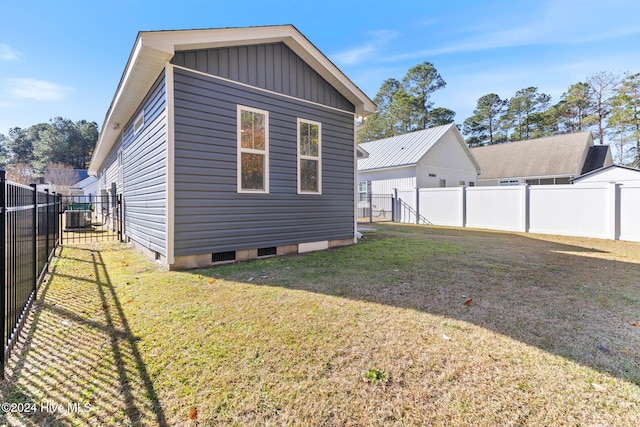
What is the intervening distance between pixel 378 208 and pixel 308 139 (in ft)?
36.4

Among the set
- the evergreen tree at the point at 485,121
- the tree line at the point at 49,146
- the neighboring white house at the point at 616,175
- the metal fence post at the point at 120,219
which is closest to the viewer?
the metal fence post at the point at 120,219

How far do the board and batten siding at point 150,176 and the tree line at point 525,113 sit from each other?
21.6m

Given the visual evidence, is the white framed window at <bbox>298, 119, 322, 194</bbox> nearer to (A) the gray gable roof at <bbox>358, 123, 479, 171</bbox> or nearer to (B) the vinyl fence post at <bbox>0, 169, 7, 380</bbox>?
(B) the vinyl fence post at <bbox>0, 169, 7, 380</bbox>

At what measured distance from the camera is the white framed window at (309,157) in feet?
21.0

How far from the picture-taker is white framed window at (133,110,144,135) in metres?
6.32

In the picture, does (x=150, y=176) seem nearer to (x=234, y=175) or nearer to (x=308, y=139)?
(x=234, y=175)

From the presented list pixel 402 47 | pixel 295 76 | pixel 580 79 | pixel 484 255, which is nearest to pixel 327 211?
pixel 295 76

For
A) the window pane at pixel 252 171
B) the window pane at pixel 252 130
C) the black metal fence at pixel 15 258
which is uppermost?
the window pane at pixel 252 130

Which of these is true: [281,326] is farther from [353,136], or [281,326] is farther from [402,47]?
[402,47]

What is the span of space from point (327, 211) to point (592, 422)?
5701 mm

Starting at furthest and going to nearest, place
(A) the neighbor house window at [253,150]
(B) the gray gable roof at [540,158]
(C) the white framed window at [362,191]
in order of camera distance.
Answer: (B) the gray gable roof at [540,158]
(C) the white framed window at [362,191]
(A) the neighbor house window at [253,150]

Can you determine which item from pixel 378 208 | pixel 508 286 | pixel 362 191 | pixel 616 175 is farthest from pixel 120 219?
pixel 616 175

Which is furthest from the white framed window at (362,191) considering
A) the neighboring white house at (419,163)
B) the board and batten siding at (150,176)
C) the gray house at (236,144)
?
the board and batten siding at (150,176)

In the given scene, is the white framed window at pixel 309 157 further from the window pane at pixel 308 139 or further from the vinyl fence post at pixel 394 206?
the vinyl fence post at pixel 394 206
